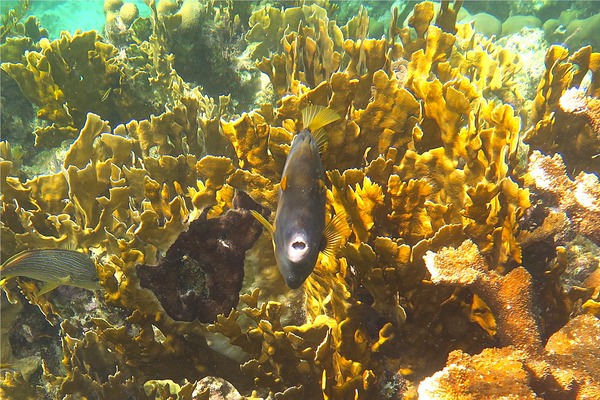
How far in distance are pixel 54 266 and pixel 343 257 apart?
1709 mm

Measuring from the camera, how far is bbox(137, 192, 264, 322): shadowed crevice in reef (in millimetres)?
2117

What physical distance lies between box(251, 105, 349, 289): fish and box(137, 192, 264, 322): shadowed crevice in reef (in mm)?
737

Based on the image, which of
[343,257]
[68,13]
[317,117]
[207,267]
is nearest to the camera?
[317,117]

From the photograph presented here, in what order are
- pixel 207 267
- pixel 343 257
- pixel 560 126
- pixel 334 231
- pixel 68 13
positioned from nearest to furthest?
pixel 334 231
pixel 343 257
pixel 207 267
pixel 560 126
pixel 68 13

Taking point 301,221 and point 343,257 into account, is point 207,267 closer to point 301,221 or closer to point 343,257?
point 343,257

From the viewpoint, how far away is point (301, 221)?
137 centimetres

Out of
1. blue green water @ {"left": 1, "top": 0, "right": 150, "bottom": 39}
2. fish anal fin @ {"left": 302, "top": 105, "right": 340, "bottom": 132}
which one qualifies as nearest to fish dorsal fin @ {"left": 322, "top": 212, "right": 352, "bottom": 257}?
fish anal fin @ {"left": 302, "top": 105, "right": 340, "bottom": 132}

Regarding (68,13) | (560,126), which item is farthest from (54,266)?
(68,13)

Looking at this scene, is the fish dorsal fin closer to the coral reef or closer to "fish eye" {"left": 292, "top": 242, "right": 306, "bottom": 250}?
"fish eye" {"left": 292, "top": 242, "right": 306, "bottom": 250}

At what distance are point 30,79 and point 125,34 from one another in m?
3.04

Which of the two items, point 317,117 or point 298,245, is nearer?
point 298,245

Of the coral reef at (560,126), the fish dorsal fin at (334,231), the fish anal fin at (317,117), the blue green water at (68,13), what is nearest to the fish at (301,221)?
the fish dorsal fin at (334,231)

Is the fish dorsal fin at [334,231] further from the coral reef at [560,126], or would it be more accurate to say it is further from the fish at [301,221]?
the coral reef at [560,126]

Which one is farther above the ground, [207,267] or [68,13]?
[68,13]
